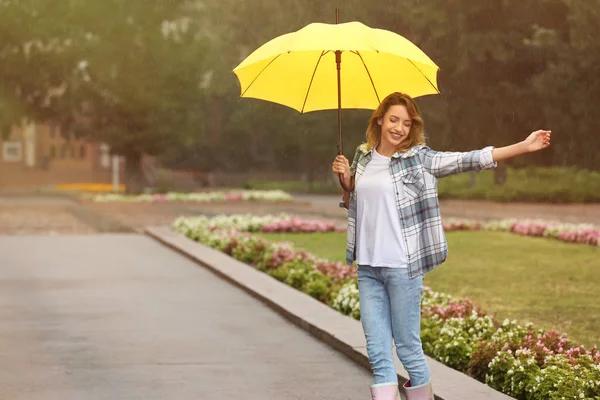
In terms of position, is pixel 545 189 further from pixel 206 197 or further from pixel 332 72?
pixel 332 72

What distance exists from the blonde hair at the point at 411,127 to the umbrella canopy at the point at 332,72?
583mm

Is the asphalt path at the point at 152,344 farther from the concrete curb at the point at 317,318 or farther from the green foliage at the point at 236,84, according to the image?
the green foliage at the point at 236,84

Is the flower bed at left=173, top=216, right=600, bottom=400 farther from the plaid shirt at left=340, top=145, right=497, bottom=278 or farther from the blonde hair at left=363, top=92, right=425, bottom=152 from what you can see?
the blonde hair at left=363, top=92, right=425, bottom=152

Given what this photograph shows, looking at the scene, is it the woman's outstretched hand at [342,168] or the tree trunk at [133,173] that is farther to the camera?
the tree trunk at [133,173]

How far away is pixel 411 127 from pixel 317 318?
16.8 ft

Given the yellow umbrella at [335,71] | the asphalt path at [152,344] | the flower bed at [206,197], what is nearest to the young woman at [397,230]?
the yellow umbrella at [335,71]

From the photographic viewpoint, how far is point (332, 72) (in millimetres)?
7457

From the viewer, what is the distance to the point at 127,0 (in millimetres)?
49500

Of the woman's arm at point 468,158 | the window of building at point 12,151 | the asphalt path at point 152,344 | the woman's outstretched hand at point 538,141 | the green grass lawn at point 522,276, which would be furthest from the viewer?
the window of building at point 12,151

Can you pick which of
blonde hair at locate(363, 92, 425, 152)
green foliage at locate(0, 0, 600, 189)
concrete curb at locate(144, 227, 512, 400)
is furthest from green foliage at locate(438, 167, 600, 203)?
blonde hair at locate(363, 92, 425, 152)

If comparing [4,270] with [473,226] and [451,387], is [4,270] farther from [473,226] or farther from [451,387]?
[473,226]

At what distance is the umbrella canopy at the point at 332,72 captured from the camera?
6926mm

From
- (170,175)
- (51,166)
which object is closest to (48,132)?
(51,166)

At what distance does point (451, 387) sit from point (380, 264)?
1861 mm
